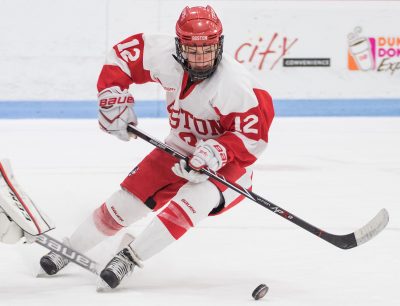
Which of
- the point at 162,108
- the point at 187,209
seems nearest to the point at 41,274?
the point at 187,209

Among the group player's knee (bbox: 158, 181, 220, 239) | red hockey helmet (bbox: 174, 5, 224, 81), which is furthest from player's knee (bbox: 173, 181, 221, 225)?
red hockey helmet (bbox: 174, 5, 224, 81)

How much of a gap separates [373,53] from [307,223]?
4915 mm

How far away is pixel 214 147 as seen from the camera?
261 centimetres

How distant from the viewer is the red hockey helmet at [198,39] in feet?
8.70

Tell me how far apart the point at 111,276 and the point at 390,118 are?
5097 mm

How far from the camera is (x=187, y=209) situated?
101 inches

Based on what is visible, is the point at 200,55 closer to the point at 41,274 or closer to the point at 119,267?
the point at 119,267

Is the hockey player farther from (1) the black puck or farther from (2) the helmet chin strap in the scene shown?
(1) the black puck

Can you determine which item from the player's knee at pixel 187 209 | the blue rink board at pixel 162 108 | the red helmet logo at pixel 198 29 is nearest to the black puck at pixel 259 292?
the player's knee at pixel 187 209

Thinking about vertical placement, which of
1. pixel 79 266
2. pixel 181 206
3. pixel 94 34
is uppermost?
pixel 181 206

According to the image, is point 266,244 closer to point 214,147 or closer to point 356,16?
point 214,147

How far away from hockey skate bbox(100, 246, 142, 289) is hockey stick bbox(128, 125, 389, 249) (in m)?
0.33

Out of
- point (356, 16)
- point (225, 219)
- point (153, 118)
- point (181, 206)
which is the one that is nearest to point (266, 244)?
point (225, 219)

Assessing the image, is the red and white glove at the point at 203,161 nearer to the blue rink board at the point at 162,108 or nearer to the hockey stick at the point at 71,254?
the hockey stick at the point at 71,254
